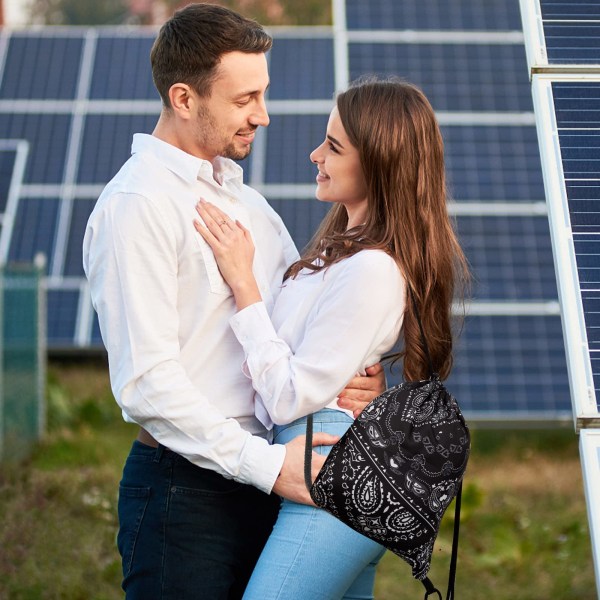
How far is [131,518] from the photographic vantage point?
10.1 ft

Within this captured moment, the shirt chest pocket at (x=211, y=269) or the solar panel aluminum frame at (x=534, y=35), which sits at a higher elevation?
the solar panel aluminum frame at (x=534, y=35)

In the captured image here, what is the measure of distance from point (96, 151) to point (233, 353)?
7.69m

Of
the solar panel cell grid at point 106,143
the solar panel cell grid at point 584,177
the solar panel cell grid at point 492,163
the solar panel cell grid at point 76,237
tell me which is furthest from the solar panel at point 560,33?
the solar panel cell grid at point 106,143

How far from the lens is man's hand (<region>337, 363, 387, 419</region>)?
123 inches

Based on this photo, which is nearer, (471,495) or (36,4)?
(471,495)

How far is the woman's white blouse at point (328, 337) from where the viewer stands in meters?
2.96

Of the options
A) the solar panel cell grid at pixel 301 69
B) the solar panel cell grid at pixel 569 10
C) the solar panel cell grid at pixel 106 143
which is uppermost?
the solar panel cell grid at pixel 301 69

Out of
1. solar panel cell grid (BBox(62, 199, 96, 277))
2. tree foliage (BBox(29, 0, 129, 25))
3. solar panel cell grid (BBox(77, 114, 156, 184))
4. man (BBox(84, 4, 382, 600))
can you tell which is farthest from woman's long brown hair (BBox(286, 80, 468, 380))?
tree foliage (BBox(29, 0, 129, 25))

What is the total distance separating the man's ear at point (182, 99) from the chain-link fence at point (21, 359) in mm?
4418

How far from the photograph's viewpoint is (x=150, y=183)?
3.09 metres

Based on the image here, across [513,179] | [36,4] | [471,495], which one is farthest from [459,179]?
[36,4]

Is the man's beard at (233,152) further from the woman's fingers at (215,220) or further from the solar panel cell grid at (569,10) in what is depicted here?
the solar panel cell grid at (569,10)

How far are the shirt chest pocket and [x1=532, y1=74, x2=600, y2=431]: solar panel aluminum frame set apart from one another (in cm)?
92

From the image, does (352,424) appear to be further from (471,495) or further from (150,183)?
(471,495)
